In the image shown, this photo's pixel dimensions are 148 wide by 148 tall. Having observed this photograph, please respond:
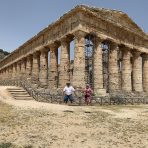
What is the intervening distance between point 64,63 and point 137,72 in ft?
41.0

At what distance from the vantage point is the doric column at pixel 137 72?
41062 mm

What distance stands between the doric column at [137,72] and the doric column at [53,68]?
11.4 m

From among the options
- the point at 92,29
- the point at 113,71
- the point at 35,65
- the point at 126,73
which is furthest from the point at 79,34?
the point at 35,65

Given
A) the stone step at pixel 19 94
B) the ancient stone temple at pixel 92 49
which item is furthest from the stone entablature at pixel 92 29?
the stone step at pixel 19 94

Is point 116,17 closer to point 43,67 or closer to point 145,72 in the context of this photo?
point 145,72

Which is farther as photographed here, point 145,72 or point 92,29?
point 145,72

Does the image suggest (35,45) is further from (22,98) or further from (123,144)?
(123,144)

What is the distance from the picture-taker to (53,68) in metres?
38.2

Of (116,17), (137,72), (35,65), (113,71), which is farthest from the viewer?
(35,65)

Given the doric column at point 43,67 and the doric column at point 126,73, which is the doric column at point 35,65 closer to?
the doric column at point 43,67

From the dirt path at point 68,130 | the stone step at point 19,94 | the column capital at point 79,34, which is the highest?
the column capital at point 79,34

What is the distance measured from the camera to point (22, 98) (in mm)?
26844

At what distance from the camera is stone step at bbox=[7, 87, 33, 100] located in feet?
88.5

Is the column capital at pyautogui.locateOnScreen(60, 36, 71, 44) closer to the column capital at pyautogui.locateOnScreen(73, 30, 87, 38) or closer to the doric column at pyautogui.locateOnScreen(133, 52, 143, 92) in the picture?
the column capital at pyautogui.locateOnScreen(73, 30, 87, 38)
